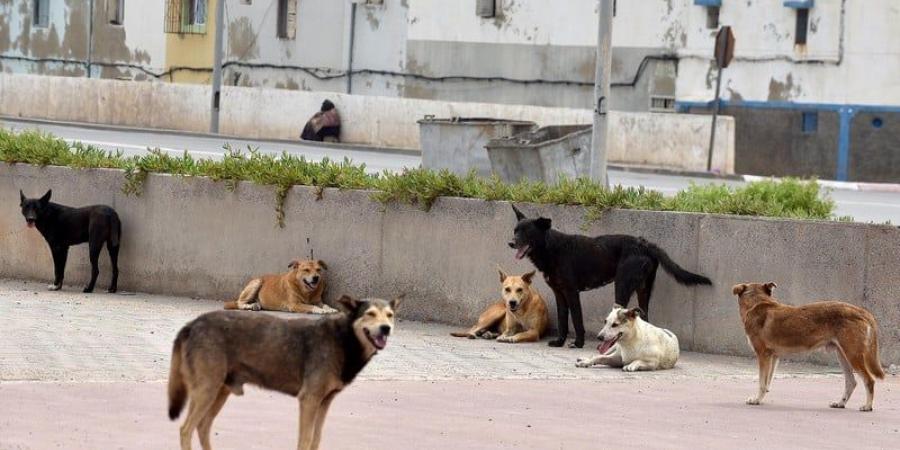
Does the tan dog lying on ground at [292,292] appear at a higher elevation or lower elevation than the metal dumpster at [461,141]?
lower

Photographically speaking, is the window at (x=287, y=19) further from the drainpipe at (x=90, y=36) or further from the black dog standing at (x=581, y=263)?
the black dog standing at (x=581, y=263)

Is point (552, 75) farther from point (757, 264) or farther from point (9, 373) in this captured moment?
point (9, 373)

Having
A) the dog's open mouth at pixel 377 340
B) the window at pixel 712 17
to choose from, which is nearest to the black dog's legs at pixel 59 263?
the dog's open mouth at pixel 377 340

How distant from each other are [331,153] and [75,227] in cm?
1712

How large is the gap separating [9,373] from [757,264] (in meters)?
6.08

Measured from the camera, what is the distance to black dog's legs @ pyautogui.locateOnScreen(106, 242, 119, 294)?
17.7 meters

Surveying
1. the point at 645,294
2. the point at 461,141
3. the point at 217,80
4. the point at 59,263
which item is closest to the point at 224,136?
the point at 217,80

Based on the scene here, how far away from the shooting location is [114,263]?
17.7 meters

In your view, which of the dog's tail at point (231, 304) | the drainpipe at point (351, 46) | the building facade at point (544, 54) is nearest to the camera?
the dog's tail at point (231, 304)

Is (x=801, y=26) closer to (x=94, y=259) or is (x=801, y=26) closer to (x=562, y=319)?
(x=94, y=259)

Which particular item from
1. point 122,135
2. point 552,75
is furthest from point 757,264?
point 552,75

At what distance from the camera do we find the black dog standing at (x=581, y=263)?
14.4 m

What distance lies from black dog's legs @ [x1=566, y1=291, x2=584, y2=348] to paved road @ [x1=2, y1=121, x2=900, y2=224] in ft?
35.9

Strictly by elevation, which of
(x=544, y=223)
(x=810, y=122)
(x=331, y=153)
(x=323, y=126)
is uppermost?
(x=810, y=122)
